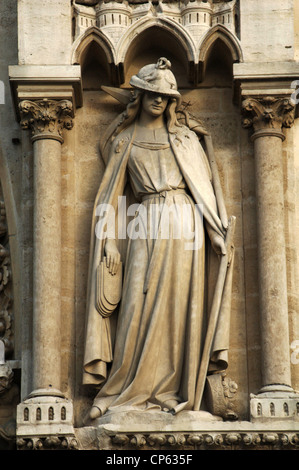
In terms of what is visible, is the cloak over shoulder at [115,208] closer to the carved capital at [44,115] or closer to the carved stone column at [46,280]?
the carved stone column at [46,280]

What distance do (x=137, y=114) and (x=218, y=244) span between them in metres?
1.34

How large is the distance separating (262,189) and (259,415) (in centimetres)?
187

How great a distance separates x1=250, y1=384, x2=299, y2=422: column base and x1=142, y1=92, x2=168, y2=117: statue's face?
2.47 meters

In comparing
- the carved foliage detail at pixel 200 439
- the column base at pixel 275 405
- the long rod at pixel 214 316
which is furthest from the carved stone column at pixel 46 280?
the column base at pixel 275 405

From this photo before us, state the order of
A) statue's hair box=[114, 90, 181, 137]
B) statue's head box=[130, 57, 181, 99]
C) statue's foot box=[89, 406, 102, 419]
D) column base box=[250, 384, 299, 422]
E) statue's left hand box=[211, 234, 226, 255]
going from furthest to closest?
statue's hair box=[114, 90, 181, 137] < statue's head box=[130, 57, 181, 99] < statue's left hand box=[211, 234, 226, 255] < statue's foot box=[89, 406, 102, 419] < column base box=[250, 384, 299, 422]

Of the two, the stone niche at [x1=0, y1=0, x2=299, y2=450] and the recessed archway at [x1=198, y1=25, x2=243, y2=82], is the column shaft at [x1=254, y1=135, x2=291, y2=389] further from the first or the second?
the recessed archway at [x1=198, y1=25, x2=243, y2=82]

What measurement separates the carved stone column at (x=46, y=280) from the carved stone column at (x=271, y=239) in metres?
1.53

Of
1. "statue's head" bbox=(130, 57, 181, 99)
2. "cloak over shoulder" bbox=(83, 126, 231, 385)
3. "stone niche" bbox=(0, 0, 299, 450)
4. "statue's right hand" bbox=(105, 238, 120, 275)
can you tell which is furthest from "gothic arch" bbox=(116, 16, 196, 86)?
"statue's right hand" bbox=(105, 238, 120, 275)

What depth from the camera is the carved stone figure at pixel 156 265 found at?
15234 mm

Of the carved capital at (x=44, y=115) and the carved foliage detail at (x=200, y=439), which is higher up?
the carved capital at (x=44, y=115)

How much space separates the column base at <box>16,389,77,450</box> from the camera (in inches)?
583

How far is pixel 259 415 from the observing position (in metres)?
15.0

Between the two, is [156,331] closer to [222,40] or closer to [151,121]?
[151,121]
